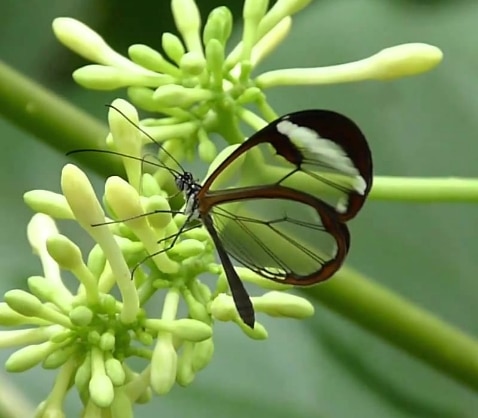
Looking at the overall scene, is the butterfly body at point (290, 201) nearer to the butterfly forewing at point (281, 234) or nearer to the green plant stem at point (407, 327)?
the butterfly forewing at point (281, 234)

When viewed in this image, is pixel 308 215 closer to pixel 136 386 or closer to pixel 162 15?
pixel 136 386

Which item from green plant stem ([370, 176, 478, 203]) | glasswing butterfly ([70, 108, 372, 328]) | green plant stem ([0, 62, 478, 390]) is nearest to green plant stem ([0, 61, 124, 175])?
green plant stem ([0, 62, 478, 390])

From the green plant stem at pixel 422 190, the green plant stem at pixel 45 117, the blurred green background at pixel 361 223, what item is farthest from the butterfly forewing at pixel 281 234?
the blurred green background at pixel 361 223

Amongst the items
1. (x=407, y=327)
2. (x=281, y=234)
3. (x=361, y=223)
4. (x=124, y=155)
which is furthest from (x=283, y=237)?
(x=361, y=223)

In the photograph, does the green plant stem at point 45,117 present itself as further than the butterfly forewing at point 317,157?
Yes

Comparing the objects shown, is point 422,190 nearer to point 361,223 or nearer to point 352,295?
point 352,295

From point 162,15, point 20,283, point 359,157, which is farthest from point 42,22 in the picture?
point 359,157

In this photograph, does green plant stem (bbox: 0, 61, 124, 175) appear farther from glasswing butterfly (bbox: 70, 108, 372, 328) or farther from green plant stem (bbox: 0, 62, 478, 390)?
glasswing butterfly (bbox: 70, 108, 372, 328)
